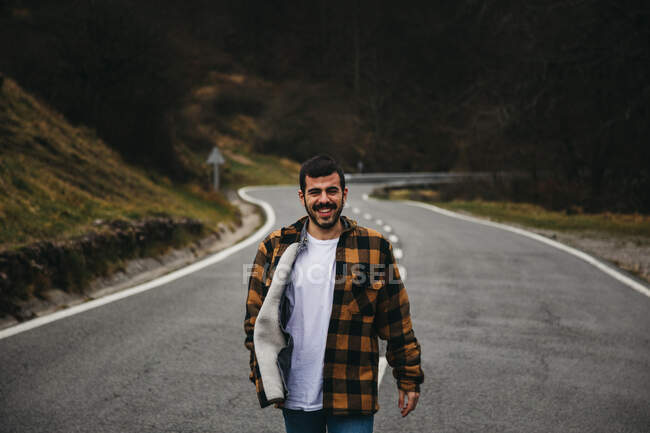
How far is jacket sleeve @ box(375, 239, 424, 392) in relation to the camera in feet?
8.11

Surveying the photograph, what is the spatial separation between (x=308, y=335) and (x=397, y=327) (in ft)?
1.42

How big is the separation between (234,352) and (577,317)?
4.16m

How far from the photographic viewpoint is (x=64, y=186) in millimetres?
11703

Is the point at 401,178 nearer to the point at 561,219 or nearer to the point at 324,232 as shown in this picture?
the point at 561,219

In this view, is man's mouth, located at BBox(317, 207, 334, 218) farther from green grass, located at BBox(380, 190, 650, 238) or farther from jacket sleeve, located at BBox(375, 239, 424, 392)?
green grass, located at BBox(380, 190, 650, 238)

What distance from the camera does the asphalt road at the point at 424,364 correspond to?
12.6 feet

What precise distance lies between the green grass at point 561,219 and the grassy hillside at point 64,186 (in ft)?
32.4

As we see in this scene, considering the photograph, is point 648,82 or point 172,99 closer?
point 648,82

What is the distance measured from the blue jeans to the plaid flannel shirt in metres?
0.06

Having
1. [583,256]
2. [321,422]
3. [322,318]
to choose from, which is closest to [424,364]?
[321,422]

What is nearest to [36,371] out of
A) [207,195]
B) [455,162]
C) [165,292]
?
[165,292]

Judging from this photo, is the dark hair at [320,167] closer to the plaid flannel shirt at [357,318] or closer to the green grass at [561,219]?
the plaid flannel shirt at [357,318]

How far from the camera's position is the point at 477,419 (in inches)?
153

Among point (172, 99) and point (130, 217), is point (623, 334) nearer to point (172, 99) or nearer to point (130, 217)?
point (130, 217)
